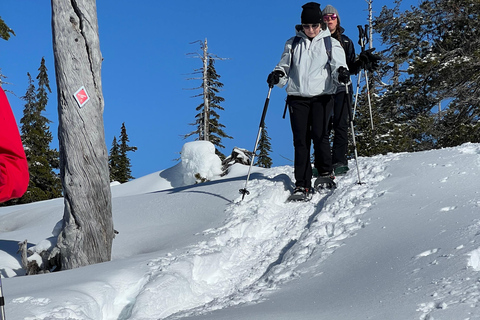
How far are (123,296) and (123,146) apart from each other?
35.1m

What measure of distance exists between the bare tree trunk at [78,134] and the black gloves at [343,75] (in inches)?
123

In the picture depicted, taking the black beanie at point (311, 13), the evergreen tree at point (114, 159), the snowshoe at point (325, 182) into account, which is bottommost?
the snowshoe at point (325, 182)

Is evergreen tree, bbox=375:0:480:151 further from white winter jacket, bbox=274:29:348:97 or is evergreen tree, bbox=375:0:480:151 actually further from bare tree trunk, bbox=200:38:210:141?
bare tree trunk, bbox=200:38:210:141

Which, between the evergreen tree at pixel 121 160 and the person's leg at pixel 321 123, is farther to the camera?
the evergreen tree at pixel 121 160

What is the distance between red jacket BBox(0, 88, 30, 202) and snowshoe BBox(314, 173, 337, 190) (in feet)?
16.7

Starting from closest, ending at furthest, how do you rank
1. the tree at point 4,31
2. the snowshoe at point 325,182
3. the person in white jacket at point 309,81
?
the person in white jacket at point 309,81 < the snowshoe at point 325,182 < the tree at point 4,31

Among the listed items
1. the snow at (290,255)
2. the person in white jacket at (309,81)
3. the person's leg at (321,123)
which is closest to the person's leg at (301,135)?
the person in white jacket at (309,81)

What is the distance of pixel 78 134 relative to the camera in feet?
17.8

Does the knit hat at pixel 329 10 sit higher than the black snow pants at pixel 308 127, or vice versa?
the knit hat at pixel 329 10

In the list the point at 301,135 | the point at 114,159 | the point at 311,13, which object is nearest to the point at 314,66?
the point at 311,13

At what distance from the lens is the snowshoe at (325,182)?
648 cm

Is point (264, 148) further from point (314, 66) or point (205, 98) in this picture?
point (314, 66)

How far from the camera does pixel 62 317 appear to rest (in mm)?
3395

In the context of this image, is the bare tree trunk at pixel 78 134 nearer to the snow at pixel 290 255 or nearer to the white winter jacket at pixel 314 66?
the snow at pixel 290 255
